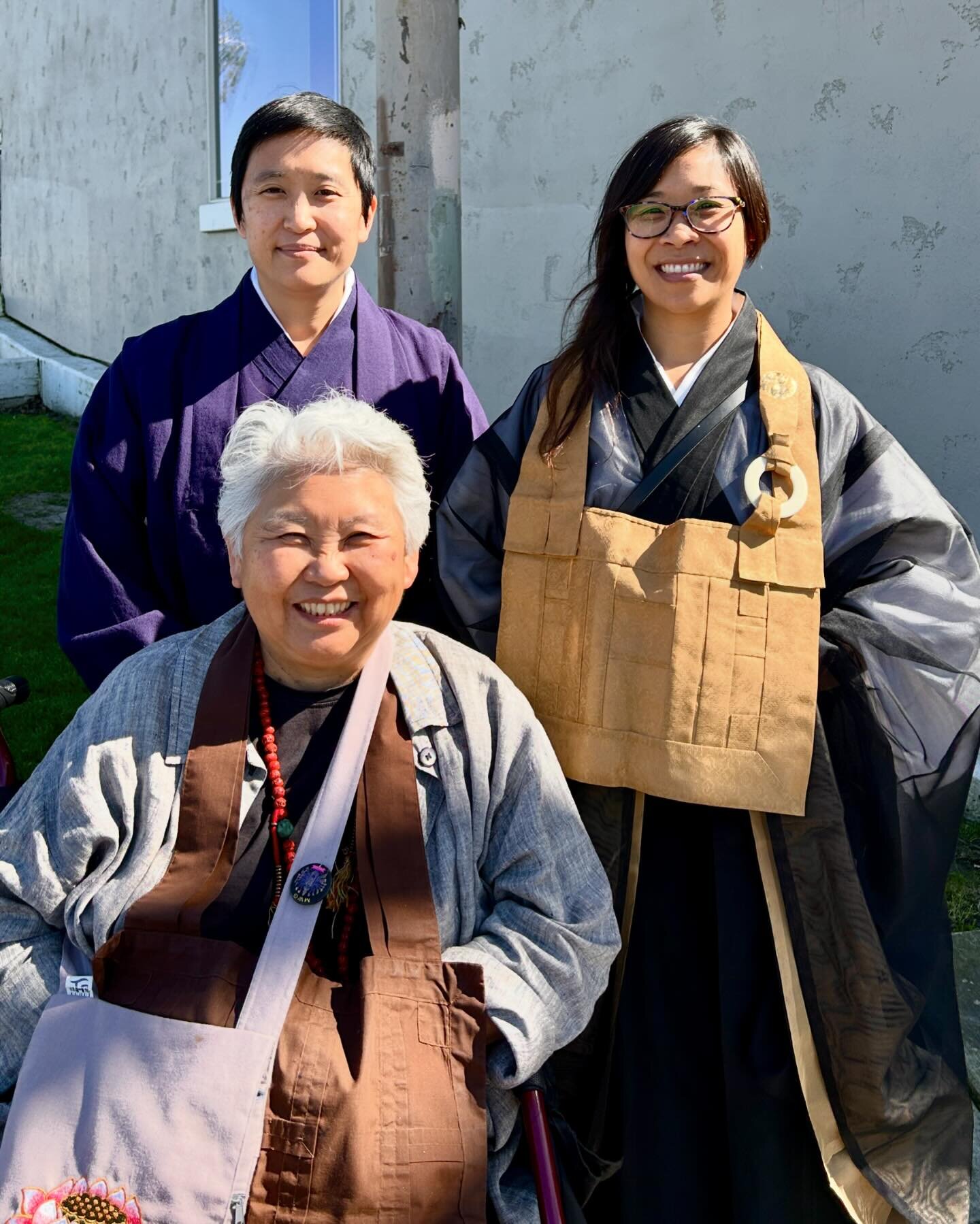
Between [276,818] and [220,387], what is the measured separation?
976 millimetres

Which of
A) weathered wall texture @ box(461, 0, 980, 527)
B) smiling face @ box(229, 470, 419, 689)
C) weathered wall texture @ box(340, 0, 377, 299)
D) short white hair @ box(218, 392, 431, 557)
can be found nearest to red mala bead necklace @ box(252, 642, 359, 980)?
smiling face @ box(229, 470, 419, 689)

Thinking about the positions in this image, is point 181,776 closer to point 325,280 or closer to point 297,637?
point 297,637

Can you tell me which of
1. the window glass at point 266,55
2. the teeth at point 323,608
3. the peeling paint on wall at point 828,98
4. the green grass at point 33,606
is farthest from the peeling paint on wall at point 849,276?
the window glass at point 266,55

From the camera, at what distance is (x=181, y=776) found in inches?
73.0

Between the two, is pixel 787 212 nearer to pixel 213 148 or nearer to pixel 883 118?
pixel 883 118

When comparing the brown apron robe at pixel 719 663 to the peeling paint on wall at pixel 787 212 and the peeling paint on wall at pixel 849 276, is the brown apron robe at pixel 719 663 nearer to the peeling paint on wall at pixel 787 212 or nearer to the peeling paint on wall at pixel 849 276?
the peeling paint on wall at pixel 849 276

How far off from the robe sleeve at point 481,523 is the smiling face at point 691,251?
28 centimetres

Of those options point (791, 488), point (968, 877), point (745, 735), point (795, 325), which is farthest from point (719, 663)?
point (795, 325)

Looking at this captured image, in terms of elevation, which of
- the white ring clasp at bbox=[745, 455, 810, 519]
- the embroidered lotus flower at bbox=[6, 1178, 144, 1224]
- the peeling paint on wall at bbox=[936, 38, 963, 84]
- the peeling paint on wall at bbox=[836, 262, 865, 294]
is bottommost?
the embroidered lotus flower at bbox=[6, 1178, 144, 1224]

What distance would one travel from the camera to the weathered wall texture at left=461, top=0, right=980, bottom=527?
122 inches

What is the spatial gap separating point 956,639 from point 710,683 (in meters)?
0.42

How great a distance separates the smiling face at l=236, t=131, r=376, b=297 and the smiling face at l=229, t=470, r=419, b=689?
0.70m

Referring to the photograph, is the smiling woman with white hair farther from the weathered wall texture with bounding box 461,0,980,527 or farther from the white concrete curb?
the white concrete curb

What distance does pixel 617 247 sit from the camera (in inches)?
90.0
